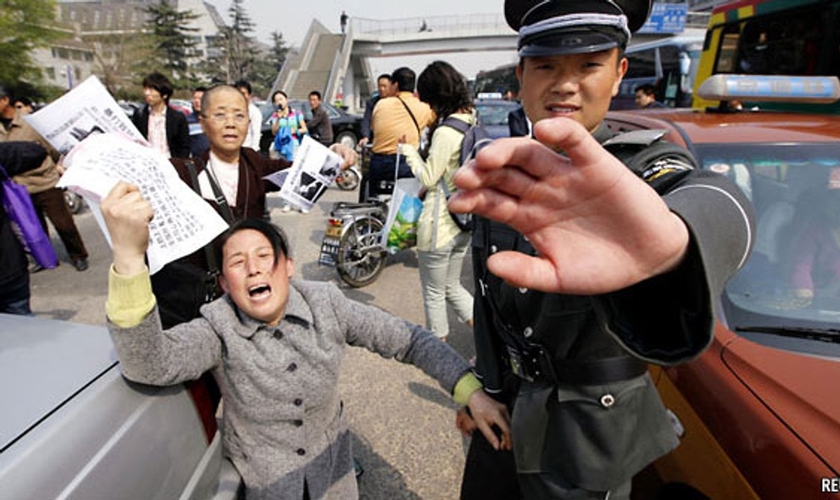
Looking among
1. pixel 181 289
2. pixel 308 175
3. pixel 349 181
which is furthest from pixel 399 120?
pixel 349 181

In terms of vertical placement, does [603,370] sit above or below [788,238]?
below

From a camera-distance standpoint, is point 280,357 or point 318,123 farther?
point 318,123

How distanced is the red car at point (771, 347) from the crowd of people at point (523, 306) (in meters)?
0.22

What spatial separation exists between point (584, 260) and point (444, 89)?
2.44 metres

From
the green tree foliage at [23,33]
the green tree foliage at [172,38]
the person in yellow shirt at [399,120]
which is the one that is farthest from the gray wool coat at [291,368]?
the green tree foliage at [172,38]

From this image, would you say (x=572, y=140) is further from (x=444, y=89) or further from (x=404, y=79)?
(x=404, y=79)

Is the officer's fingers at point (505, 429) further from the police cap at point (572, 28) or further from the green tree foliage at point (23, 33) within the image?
the green tree foliage at point (23, 33)

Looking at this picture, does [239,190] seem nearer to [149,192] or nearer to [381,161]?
[149,192]

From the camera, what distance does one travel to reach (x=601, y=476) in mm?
1021

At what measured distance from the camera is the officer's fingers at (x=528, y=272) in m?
0.63

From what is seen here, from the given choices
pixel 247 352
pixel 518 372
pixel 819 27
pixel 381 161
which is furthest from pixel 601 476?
pixel 819 27

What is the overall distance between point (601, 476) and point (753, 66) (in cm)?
559

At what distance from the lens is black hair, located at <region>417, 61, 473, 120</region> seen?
9.32ft

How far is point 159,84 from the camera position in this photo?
4.34 m
